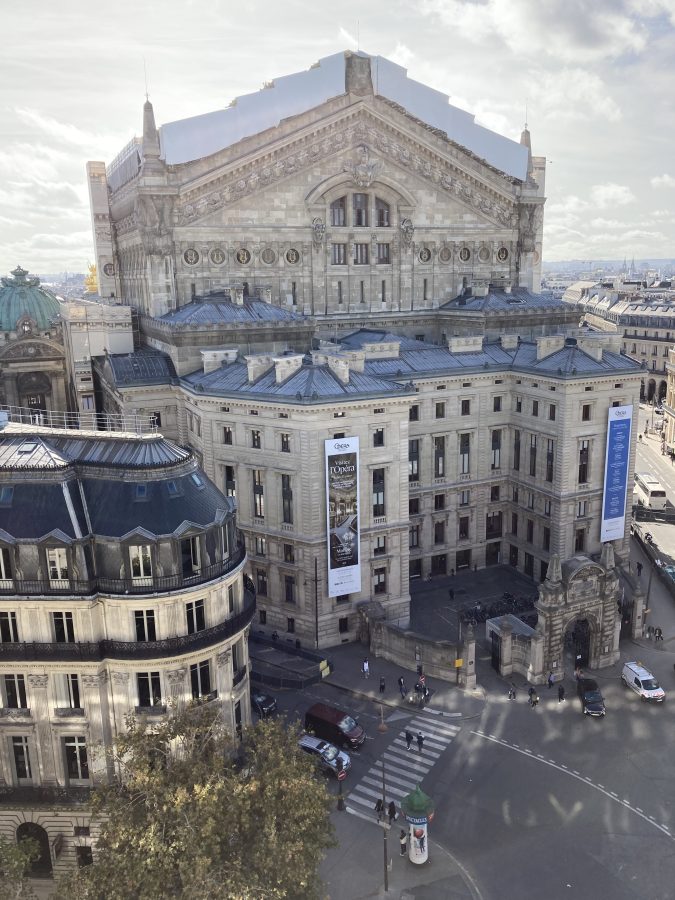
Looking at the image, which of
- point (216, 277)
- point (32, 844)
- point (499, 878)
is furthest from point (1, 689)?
point (216, 277)

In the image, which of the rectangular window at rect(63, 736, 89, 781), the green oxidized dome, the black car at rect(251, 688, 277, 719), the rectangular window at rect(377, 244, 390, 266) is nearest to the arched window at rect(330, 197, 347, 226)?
the rectangular window at rect(377, 244, 390, 266)

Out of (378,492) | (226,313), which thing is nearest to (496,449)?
(378,492)

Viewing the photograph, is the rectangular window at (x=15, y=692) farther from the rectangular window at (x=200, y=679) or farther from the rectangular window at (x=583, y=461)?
the rectangular window at (x=583, y=461)

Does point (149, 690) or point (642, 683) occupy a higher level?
point (149, 690)

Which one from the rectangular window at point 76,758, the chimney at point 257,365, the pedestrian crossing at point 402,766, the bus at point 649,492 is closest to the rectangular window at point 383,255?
the chimney at point 257,365

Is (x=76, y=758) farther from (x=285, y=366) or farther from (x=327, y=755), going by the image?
(x=285, y=366)

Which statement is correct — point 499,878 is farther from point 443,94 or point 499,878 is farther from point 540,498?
point 443,94

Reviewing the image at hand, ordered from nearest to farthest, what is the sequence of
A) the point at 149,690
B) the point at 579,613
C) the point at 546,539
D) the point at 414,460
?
the point at 149,690 → the point at 579,613 → the point at 414,460 → the point at 546,539
